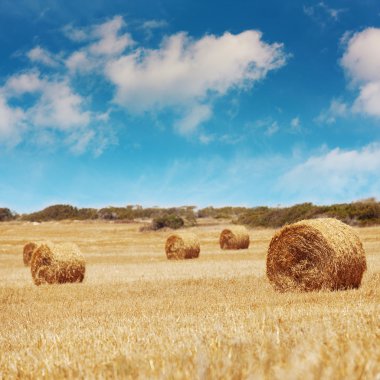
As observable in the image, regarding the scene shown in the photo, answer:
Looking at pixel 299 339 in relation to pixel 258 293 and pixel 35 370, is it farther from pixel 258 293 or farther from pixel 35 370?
pixel 258 293

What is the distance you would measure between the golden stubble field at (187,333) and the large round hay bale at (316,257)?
2.31ft

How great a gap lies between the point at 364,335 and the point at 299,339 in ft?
2.03

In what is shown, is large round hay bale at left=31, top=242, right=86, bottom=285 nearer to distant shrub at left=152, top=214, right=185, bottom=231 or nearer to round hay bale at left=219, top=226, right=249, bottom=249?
round hay bale at left=219, top=226, right=249, bottom=249

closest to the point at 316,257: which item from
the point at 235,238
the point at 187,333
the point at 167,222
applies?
the point at 187,333

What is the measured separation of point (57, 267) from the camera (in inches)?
688

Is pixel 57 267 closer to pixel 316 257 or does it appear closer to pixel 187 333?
pixel 316 257

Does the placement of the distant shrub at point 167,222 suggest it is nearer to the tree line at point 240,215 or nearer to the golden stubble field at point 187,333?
the tree line at point 240,215

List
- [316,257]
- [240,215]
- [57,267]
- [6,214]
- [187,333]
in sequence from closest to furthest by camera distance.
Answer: [187,333] < [316,257] < [57,267] < [240,215] < [6,214]

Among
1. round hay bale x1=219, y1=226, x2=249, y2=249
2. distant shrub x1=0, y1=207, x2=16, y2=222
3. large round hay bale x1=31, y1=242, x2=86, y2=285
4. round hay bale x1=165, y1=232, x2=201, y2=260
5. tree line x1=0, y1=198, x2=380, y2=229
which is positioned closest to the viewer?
large round hay bale x1=31, y1=242, x2=86, y2=285

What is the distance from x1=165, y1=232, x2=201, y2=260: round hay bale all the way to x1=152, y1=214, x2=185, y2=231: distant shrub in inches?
1462

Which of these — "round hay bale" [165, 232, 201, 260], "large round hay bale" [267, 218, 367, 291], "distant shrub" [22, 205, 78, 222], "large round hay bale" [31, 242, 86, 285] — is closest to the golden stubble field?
"large round hay bale" [267, 218, 367, 291]

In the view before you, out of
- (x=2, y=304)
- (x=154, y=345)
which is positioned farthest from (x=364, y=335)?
(x=2, y=304)

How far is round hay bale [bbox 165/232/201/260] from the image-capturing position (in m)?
28.5

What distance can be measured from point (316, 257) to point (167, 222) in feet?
190
